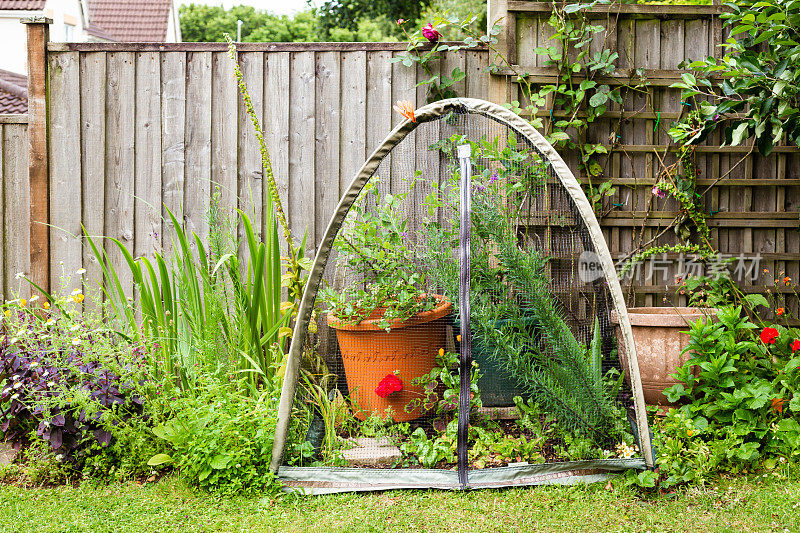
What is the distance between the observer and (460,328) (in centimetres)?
232

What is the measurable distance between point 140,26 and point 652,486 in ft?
63.6

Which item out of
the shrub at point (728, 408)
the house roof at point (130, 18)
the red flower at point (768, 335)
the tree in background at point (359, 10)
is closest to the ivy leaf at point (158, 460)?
the shrub at point (728, 408)

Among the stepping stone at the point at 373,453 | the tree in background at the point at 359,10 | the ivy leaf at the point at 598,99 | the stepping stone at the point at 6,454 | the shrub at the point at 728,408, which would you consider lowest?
the stepping stone at the point at 6,454

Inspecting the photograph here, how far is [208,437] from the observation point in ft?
7.57

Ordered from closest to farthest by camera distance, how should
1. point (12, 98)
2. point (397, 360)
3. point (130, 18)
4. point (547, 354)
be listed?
point (547, 354) → point (397, 360) → point (12, 98) → point (130, 18)

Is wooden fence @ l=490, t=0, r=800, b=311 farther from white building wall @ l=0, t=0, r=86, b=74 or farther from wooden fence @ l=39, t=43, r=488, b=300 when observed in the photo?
white building wall @ l=0, t=0, r=86, b=74

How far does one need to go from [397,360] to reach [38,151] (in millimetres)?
2260

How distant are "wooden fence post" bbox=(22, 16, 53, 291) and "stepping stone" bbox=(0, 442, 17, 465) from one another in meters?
0.94

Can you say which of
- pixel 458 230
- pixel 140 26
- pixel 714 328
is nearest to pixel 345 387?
pixel 458 230

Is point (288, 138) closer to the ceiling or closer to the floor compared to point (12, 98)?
closer to the floor

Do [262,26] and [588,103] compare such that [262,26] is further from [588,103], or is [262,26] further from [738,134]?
[738,134]

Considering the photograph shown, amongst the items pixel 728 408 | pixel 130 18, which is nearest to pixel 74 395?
pixel 728 408

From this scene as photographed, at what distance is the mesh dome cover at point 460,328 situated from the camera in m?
2.33

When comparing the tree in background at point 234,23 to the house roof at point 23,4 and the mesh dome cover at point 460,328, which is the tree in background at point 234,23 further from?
the mesh dome cover at point 460,328
